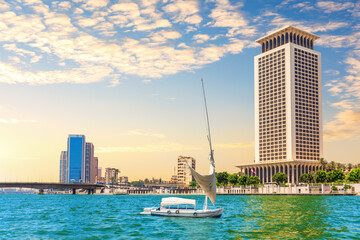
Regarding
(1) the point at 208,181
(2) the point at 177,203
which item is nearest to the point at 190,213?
(2) the point at 177,203

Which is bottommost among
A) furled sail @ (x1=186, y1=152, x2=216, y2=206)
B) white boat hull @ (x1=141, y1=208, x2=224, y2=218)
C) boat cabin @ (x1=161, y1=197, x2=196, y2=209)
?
white boat hull @ (x1=141, y1=208, x2=224, y2=218)

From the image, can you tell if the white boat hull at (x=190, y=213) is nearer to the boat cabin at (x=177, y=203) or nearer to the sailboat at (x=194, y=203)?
the sailboat at (x=194, y=203)

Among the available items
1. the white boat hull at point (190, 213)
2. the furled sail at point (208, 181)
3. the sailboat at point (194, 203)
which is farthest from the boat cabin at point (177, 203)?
the furled sail at point (208, 181)

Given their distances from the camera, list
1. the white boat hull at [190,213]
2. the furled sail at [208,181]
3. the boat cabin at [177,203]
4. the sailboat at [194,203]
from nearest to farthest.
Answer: the furled sail at [208,181] → the sailboat at [194,203] → the white boat hull at [190,213] → the boat cabin at [177,203]

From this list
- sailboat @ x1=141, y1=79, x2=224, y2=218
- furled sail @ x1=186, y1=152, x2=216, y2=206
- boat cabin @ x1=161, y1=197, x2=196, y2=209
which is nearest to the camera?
furled sail @ x1=186, y1=152, x2=216, y2=206

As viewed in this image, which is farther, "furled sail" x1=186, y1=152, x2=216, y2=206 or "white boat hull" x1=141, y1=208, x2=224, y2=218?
"white boat hull" x1=141, y1=208, x2=224, y2=218

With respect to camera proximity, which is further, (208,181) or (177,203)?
(177,203)

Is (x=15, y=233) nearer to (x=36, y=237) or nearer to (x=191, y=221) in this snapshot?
(x=36, y=237)

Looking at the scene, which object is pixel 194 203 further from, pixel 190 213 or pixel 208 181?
pixel 208 181

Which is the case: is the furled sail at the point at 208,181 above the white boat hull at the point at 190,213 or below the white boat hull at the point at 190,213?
above

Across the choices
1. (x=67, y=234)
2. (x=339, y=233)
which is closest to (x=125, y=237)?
(x=67, y=234)

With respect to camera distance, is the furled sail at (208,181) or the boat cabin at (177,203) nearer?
the furled sail at (208,181)

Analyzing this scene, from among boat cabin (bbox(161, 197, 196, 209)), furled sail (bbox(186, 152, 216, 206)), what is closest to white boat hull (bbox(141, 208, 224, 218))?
boat cabin (bbox(161, 197, 196, 209))

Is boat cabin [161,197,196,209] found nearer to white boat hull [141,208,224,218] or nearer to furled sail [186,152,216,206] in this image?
white boat hull [141,208,224,218]
